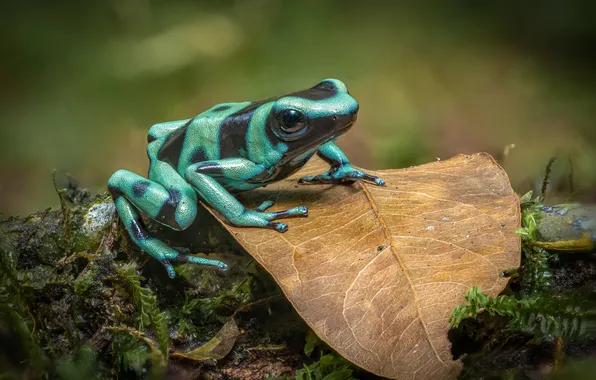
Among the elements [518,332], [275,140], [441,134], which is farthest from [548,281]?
[441,134]

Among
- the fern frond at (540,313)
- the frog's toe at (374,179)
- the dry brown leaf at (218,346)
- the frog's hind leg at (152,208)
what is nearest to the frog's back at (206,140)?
the frog's hind leg at (152,208)

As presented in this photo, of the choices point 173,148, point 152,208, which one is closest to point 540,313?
point 152,208

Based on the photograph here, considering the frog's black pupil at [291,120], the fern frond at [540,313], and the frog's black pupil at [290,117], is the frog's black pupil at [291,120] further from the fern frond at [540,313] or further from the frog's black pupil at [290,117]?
the fern frond at [540,313]

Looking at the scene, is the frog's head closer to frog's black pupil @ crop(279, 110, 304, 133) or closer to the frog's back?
frog's black pupil @ crop(279, 110, 304, 133)

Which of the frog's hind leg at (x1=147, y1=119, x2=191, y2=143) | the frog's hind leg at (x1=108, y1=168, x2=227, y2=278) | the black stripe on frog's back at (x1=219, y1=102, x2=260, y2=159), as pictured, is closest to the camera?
the frog's hind leg at (x1=108, y1=168, x2=227, y2=278)

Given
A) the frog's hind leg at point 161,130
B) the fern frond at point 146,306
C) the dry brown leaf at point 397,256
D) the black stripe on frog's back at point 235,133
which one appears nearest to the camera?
the dry brown leaf at point 397,256

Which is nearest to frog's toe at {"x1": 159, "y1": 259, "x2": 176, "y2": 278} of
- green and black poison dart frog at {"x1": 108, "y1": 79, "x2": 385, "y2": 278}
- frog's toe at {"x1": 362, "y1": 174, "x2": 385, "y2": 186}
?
green and black poison dart frog at {"x1": 108, "y1": 79, "x2": 385, "y2": 278}

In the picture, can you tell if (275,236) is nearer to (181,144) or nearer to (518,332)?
(181,144)
